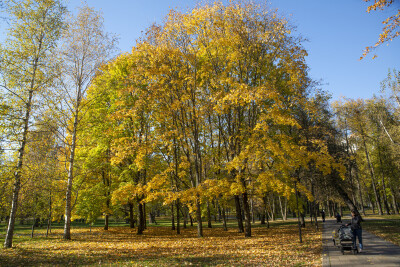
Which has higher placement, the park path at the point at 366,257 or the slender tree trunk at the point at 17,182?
the slender tree trunk at the point at 17,182

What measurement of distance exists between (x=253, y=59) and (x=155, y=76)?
6.30m

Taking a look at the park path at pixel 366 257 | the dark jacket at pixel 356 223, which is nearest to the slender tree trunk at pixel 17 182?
Result: the park path at pixel 366 257

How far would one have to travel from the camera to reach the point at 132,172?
19.5 metres

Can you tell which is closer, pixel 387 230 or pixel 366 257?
pixel 366 257

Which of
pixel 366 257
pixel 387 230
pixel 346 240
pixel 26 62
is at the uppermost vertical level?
pixel 26 62

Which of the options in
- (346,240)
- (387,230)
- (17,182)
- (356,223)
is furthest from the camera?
(387,230)

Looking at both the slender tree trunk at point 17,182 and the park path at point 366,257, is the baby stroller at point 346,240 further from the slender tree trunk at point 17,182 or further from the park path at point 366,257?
the slender tree trunk at point 17,182

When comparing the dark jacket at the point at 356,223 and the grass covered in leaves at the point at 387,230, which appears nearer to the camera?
the dark jacket at the point at 356,223

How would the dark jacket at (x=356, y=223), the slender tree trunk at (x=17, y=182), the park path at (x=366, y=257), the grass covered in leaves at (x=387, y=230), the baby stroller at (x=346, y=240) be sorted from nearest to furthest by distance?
the park path at (x=366, y=257), the baby stroller at (x=346, y=240), the dark jacket at (x=356, y=223), the slender tree trunk at (x=17, y=182), the grass covered in leaves at (x=387, y=230)

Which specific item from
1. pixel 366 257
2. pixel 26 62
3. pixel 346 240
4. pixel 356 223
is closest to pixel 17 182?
pixel 26 62

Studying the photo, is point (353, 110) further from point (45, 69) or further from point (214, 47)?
point (45, 69)

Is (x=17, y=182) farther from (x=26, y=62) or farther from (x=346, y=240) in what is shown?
(x=346, y=240)

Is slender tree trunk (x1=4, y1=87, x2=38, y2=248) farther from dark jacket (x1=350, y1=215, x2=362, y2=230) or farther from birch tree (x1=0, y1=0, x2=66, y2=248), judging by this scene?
dark jacket (x1=350, y1=215, x2=362, y2=230)

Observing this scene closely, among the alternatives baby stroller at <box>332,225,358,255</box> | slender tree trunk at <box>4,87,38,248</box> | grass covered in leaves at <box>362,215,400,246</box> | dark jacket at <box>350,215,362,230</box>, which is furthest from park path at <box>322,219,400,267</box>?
slender tree trunk at <box>4,87,38,248</box>
